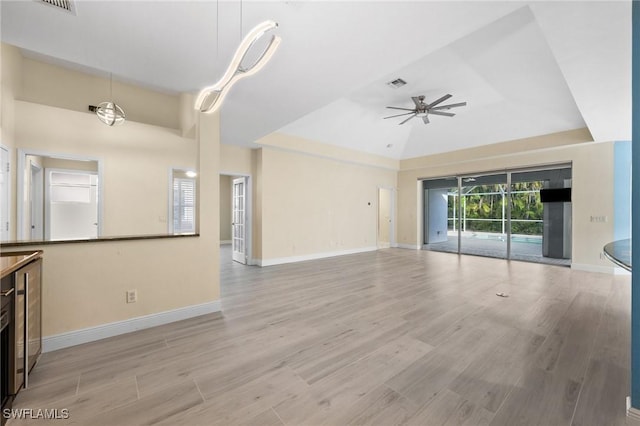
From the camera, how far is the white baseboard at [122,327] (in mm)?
2396

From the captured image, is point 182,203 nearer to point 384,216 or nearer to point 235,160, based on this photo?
point 235,160

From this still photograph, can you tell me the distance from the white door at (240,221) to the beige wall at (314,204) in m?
0.60

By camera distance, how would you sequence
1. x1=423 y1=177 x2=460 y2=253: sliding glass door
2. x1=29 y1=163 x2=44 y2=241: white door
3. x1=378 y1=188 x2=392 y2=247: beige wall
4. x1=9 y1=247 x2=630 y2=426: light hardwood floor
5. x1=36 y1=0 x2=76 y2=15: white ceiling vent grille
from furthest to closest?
x1=378 y1=188 x2=392 y2=247: beige wall → x1=423 y1=177 x2=460 y2=253: sliding glass door → x1=29 y1=163 x2=44 y2=241: white door → x1=36 y1=0 x2=76 y2=15: white ceiling vent grille → x1=9 y1=247 x2=630 y2=426: light hardwood floor

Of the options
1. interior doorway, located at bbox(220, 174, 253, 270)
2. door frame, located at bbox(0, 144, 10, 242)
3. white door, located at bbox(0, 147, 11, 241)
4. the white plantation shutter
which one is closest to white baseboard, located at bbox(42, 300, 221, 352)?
white door, located at bbox(0, 147, 11, 241)

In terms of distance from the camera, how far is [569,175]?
19.8ft

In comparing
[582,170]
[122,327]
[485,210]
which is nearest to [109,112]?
[122,327]

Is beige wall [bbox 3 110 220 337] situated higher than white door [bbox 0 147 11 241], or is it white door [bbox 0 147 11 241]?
white door [bbox 0 147 11 241]

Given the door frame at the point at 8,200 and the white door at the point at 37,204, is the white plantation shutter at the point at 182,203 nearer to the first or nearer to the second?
the white door at the point at 37,204

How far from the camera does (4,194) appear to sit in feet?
9.98

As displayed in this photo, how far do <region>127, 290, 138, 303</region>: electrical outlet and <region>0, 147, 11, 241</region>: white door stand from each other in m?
1.62

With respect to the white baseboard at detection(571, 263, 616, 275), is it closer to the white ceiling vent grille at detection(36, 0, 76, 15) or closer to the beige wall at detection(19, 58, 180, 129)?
the beige wall at detection(19, 58, 180, 129)

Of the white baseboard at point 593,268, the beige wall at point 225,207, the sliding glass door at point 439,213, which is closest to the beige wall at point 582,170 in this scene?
the white baseboard at point 593,268

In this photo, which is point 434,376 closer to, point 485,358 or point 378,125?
point 485,358

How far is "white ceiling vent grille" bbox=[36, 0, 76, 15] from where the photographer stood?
193 centimetres
